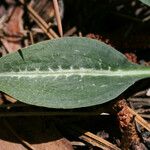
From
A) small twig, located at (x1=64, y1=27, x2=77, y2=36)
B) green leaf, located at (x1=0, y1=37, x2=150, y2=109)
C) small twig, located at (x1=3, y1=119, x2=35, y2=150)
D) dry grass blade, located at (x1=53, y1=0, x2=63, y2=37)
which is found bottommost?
small twig, located at (x1=3, y1=119, x2=35, y2=150)

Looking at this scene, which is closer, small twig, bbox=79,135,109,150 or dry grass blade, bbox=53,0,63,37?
small twig, bbox=79,135,109,150

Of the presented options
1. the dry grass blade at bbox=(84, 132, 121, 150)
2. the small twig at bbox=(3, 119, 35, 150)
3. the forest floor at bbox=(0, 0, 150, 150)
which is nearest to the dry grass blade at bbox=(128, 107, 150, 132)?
the forest floor at bbox=(0, 0, 150, 150)

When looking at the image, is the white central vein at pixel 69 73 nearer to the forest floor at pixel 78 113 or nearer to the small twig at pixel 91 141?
the forest floor at pixel 78 113

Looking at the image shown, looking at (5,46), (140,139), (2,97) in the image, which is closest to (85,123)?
(140,139)

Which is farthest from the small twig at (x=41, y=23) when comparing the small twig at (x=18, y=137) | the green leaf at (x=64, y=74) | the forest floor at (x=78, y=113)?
the small twig at (x=18, y=137)

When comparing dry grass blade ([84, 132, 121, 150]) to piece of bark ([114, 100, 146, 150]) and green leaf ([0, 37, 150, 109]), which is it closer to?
piece of bark ([114, 100, 146, 150])

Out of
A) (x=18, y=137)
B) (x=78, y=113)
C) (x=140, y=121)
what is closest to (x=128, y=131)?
(x=140, y=121)

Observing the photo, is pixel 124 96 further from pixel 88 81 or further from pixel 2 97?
pixel 2 97

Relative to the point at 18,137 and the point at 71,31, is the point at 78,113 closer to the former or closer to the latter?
the point at 18,137

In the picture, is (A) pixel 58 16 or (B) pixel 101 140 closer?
(B) pixel 101 140
